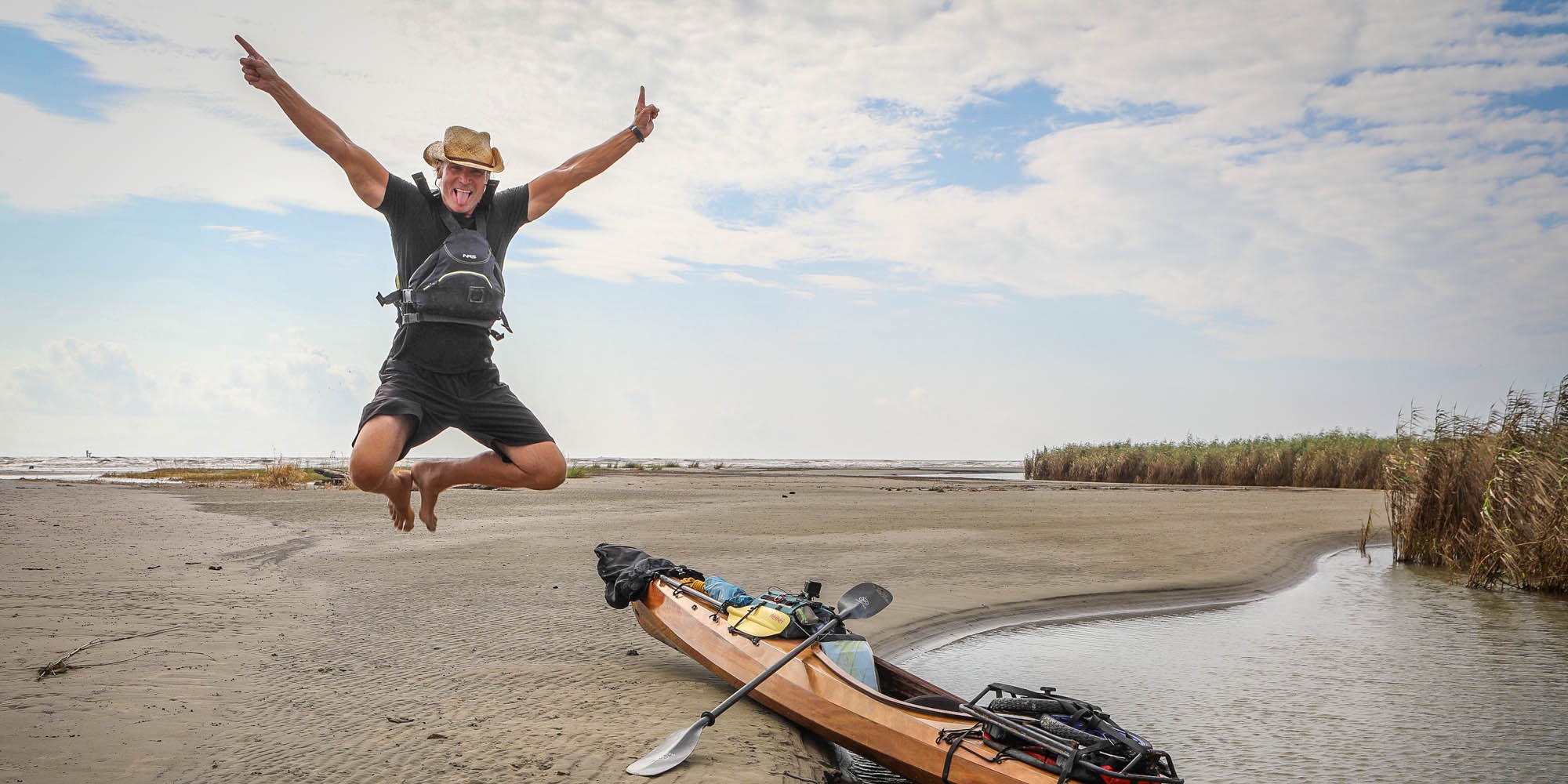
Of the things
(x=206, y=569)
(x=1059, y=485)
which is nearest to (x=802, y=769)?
(x=206, y=569)

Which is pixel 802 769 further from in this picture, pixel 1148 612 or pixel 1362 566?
pixel 1362 566

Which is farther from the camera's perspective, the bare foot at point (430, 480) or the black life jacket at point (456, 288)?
the bare foot at point (430, 480)

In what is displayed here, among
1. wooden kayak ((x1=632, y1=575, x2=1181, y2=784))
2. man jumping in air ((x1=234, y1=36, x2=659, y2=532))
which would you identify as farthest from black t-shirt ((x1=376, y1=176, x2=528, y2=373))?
wooden kayak ((x1=632, y1=575, x2=1181, y2=784))

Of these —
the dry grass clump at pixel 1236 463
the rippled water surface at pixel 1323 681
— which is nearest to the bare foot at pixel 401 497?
the rippled water surface at pixel 1323 681

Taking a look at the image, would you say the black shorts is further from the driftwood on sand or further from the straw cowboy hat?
the driftwood on sand

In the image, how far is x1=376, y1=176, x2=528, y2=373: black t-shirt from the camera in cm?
459

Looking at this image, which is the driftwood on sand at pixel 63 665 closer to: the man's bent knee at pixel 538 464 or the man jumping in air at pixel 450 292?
the man jumping in air at pixel 450 292

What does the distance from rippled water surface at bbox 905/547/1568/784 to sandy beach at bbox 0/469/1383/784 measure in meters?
0.86

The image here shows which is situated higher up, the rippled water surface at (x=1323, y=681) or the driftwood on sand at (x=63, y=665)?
the driftwood on sand at (x=63, y=665)

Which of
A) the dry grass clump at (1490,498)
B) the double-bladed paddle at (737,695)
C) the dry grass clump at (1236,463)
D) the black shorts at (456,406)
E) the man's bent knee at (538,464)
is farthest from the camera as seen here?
the dry grass clump at (1236,463)

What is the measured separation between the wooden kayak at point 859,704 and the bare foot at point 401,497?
1.83 metres

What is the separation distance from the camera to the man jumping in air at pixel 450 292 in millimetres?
4379

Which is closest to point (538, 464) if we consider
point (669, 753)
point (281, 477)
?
point (669, 753)

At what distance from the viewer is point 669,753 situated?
4.57 meters
